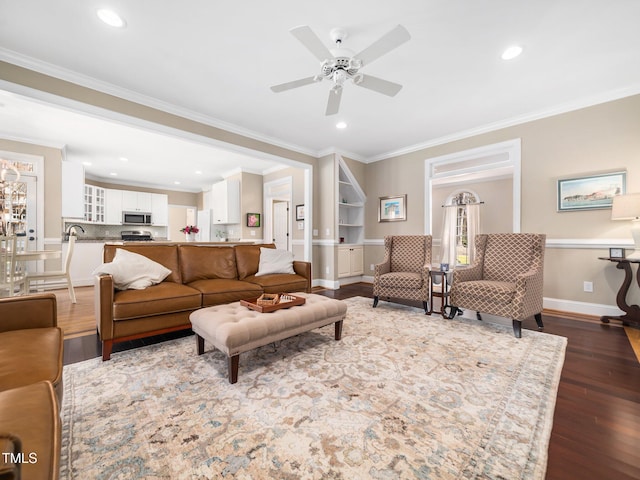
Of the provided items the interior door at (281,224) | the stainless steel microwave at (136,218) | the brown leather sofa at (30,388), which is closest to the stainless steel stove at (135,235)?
the stainless steel microwave at (136,218)

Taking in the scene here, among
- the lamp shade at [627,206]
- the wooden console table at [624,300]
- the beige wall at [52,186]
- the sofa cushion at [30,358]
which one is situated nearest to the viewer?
the sofa cushion at [30,358]

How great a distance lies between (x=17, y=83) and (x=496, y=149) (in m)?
5.93

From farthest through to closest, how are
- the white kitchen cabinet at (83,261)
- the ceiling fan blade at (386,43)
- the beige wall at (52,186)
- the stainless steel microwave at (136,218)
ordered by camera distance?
the stainless steel microwave at (136,218)
the white kitchen cabinet at (83,261)
the beige wall at (52,186)
the ceiling fan blade at (386,43)

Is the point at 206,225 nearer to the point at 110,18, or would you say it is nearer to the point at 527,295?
the point at 110,18

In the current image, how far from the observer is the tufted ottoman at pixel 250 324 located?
1783 mm

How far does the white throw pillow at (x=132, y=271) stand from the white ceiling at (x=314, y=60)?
177cm

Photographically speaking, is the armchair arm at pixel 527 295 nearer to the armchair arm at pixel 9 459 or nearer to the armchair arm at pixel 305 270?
the armchair arm at pixel 305 270

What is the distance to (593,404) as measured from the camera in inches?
63.0

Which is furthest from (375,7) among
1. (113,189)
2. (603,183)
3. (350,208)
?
(113,189)

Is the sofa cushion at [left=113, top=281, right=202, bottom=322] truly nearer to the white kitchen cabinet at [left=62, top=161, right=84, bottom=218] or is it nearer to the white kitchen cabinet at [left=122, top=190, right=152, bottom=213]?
the white kitchen cabinet at [left=62, top=161, right=84, bottom=218]

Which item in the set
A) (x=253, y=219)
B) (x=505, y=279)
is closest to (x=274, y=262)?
(x=505, y=279)

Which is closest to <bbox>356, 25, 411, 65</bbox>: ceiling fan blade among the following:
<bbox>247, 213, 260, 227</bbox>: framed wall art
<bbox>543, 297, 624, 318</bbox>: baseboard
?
<bbox>543, 297, 624, 318</bbox>: baseboard

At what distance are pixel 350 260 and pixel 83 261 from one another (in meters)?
5.43

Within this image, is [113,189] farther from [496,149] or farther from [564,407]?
[564,407]
